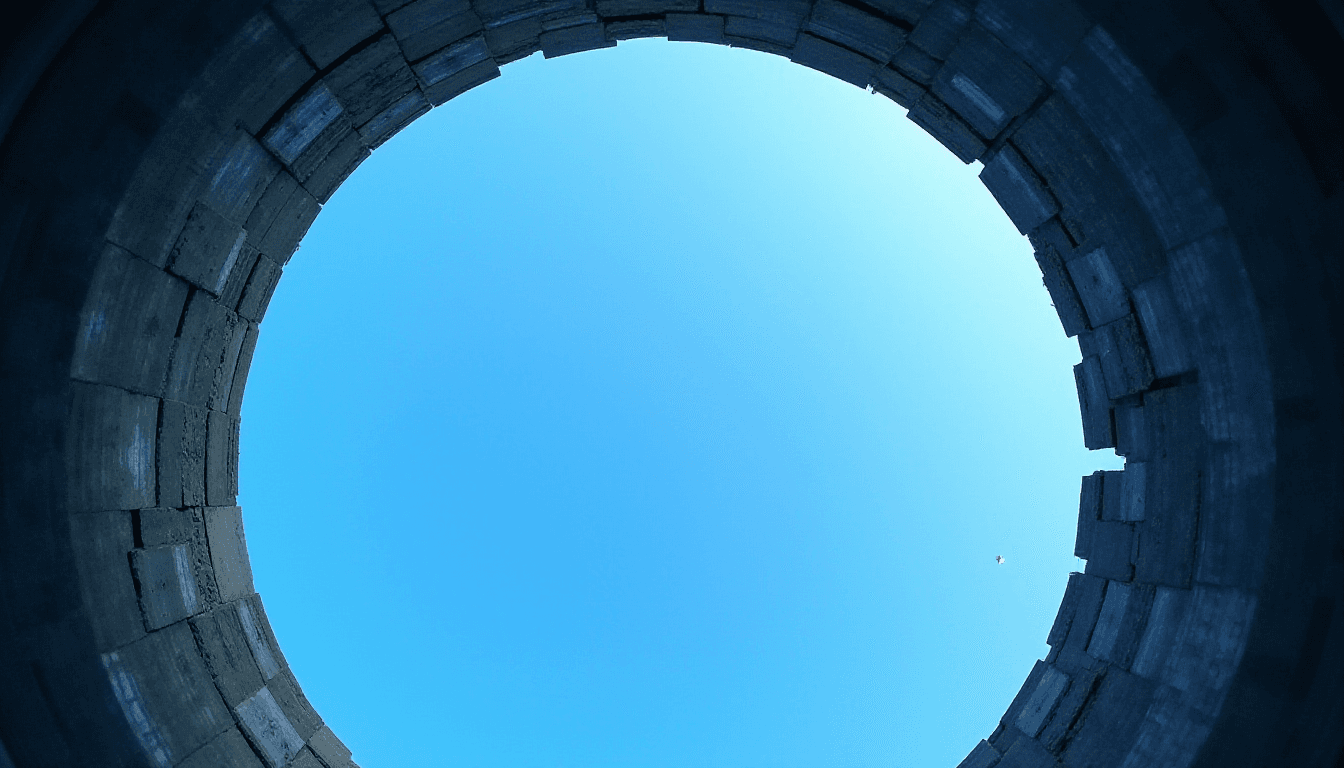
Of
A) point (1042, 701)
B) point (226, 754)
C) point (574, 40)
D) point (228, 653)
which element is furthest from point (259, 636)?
→ point (1042, 701)

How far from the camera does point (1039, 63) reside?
6.03 m

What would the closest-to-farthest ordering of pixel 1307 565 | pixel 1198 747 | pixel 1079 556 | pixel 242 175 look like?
1. pixel 1307 565
2. pixel 1198 747
3. pixel 242 175
4. pixel 1079 556

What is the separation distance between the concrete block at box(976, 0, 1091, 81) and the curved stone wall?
32mm

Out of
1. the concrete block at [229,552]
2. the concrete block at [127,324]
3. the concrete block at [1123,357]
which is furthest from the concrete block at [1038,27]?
the concrete block at [229,552]

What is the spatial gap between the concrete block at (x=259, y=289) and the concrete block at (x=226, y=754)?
465cm

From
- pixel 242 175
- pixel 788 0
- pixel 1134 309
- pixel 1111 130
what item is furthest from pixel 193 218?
pixel 1134 309

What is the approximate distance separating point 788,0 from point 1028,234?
387 centimetres

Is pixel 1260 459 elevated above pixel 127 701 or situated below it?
above

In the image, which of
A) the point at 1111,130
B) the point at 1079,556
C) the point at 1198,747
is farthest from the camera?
the point at 1079,556

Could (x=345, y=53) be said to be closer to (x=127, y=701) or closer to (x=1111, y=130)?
(x=127, y=701)

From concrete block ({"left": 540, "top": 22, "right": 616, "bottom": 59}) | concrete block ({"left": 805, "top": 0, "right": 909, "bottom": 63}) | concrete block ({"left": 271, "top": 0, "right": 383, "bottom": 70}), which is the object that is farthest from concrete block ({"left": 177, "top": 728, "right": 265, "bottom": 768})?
concrete block ({"left": 805, "top": 0, "right": 909, "bottom": 63})

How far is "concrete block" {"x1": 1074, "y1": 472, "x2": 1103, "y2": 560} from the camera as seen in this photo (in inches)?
297

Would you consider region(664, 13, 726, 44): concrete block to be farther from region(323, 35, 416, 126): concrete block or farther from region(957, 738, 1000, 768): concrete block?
region(957, 738, 1000, 768): concrete block

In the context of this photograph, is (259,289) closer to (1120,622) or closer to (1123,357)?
(1123,357)
